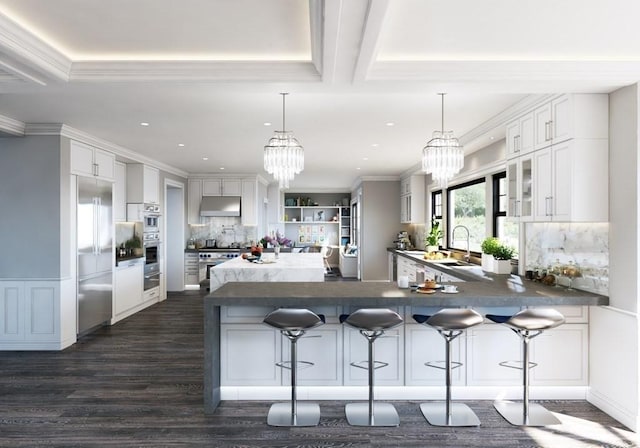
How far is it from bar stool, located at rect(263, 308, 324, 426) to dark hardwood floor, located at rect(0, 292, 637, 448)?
0.08 metres

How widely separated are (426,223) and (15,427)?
7.12 m

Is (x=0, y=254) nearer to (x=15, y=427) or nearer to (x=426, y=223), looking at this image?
(x=15, y=427)

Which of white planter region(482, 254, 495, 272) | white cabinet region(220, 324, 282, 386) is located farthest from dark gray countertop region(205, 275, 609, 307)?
white planter region(482, 254, 495, 272)

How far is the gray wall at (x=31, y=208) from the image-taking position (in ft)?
15.3

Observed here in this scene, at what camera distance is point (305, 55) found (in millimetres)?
2941

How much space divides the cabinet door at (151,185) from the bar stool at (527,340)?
5791 millimetres

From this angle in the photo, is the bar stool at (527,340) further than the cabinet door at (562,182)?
No

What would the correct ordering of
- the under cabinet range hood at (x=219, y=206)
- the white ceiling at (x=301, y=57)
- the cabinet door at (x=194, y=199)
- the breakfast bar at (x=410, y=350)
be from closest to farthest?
the white ceiling at (x=301, y=57) < the breakfast bar at (x=410, y=350) < the under cabinet range hood at (x=219, y=206) < the cabinet door at (x=194, y=199)

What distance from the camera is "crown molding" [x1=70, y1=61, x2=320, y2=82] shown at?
9.78 feet

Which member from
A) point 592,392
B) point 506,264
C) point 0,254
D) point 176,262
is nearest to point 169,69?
point 0,254

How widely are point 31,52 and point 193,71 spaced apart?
1.03 meters

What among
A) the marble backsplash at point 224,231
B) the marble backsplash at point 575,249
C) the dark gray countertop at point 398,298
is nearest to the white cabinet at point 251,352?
the dark gray countertop at point 398,298

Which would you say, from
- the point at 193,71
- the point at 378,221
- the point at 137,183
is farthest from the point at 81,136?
the point at 378,221

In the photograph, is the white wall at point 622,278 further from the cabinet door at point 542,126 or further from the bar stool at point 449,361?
the bar stool at point 449,361
